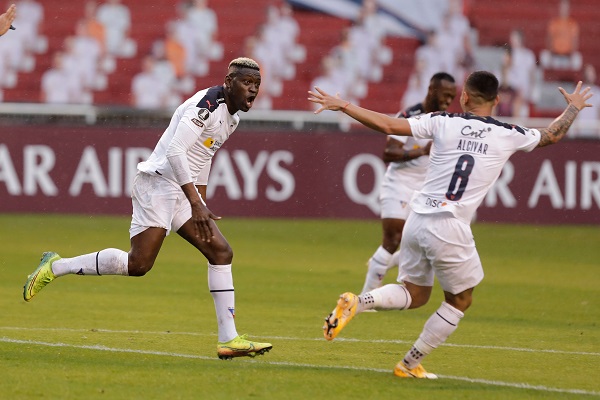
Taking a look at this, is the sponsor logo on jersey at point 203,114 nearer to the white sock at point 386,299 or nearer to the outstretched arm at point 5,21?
the outstretched arm at point 5,21

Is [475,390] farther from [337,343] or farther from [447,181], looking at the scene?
[337,343]

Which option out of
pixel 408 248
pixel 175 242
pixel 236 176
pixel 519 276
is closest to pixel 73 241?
pixel 175 242

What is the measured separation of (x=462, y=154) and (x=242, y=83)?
5.32 feet

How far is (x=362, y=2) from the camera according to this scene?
2339 centimetres

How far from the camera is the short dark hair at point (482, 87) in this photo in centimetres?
710

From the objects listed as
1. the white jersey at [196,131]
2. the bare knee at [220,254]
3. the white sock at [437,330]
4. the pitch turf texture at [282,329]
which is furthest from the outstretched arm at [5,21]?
the white sock at [437,330]

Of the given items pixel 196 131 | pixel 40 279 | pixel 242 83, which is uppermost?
pixel 242 83

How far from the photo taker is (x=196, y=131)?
25.1 feet

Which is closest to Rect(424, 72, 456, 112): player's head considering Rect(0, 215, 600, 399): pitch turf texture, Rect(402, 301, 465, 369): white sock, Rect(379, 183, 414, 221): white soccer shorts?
Rect(379, 183, 414, 221): white soccer shorts

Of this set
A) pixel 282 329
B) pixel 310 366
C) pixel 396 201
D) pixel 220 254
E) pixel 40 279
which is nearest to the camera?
pixel 310 366

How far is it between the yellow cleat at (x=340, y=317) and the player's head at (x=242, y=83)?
1.58 m

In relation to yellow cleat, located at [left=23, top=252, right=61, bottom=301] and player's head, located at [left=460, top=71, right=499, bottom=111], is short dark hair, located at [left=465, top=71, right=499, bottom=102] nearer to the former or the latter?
player's head, located at [left=460, top=71, right=499, bottom=111]

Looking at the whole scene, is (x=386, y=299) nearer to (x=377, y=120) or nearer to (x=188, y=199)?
(x=377, y=120)

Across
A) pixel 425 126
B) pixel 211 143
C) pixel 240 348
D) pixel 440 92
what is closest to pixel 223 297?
pixel 240 348
